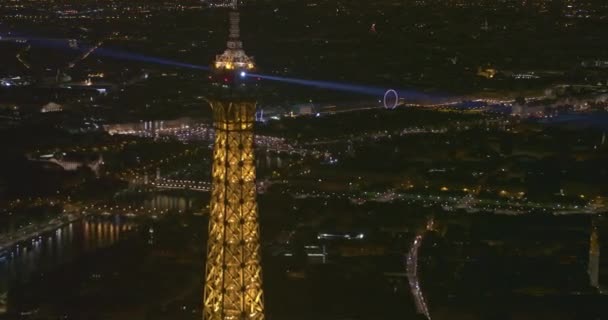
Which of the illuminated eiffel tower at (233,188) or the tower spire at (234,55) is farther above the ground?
the tower spire at (234,55)

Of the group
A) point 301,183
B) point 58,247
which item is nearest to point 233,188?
point 58,247

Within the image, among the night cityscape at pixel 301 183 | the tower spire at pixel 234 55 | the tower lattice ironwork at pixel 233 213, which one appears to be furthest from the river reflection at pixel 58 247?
the tower spire at pixel 234 55

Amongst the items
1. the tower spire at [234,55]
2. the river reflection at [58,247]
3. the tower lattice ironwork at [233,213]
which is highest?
the tower spire at [234,55]

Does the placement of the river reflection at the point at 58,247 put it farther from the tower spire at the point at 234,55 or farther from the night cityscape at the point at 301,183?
the tower spire at the point at 234,55

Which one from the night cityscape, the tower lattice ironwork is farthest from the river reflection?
the tower lattice ironwork

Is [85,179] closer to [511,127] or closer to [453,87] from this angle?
[511,127]

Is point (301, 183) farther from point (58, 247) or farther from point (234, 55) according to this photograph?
point (234, 55)

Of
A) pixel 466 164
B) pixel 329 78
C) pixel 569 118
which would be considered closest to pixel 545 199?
pixel 466 164
